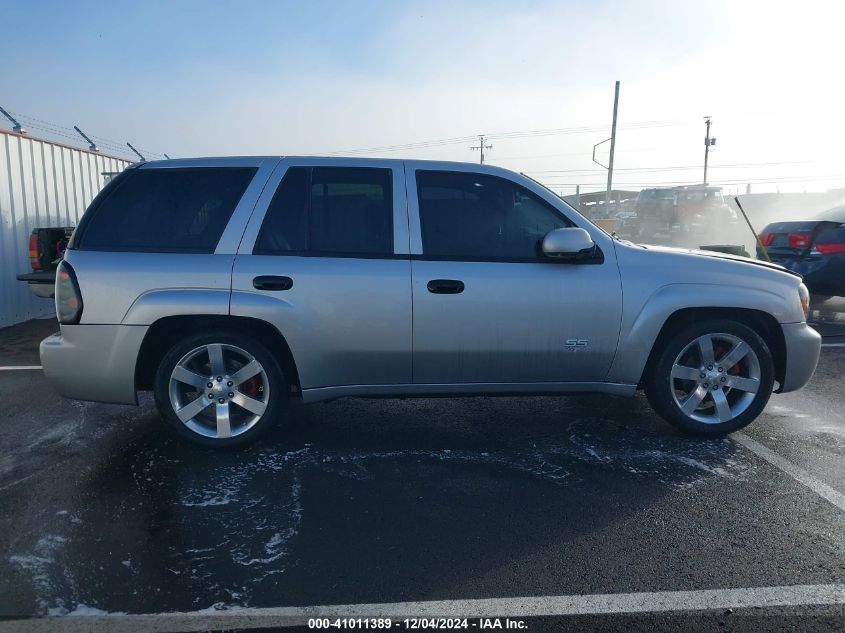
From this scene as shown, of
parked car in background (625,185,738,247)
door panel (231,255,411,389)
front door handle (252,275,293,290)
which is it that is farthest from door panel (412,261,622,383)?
parked car in background (625,185,738,247)

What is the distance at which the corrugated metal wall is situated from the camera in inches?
348

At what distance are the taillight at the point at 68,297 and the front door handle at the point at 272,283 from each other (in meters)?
1.09

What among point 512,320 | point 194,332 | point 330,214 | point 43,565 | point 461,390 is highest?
point 330,214

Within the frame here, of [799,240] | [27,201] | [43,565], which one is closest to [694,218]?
[799,240]

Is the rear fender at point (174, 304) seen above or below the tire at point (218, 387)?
above

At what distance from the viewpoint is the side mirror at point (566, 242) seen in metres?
4.07

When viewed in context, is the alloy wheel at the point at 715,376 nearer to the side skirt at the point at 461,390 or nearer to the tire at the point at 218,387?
the side skirt at the point at 461,390

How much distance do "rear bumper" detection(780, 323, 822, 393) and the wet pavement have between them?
440 mm

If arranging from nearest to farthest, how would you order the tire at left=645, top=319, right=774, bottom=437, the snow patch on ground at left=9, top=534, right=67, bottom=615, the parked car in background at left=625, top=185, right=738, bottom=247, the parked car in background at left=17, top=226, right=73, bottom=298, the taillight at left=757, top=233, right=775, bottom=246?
the snow patch on ground at left=9, top=534, right=67, bottom=615, the tire at left=645, top=319, right=774, bottom=437, the parked car in background at left=17, top=226, right=73, bottom=298, the taillight at left=757, top=233, right=775, bottom=246, the parked car in background at left=625, top=185, right=738, bottom=247

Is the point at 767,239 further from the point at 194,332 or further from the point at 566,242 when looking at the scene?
the point at 194,332

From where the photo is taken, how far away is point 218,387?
13.9 ft

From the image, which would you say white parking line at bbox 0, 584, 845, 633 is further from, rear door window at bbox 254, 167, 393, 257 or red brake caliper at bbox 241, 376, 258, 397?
rear door window at bbox 254, 167, 393, 257

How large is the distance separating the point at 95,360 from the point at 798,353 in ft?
15.3

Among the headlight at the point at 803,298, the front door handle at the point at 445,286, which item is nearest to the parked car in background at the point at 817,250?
the headlight at the point at 803,298
